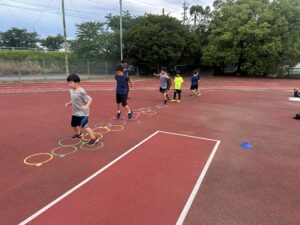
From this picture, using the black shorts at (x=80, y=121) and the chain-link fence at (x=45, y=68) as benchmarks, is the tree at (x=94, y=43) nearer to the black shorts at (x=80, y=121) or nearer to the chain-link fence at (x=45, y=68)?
the chain-link fence at (x=45, y=68)

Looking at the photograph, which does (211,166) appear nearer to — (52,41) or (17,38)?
(17,38)

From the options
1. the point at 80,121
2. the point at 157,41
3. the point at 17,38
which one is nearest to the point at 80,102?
the point at 80,121

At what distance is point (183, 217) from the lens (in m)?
3.23

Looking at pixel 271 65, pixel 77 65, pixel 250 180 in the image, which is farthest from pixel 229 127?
pixel 271 65

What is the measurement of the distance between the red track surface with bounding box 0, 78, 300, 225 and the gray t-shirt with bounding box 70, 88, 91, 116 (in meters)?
0.96

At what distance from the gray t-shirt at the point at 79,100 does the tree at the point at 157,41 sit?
24.4m

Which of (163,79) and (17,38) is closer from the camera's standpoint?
(163,79)

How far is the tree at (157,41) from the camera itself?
A: 29.2m

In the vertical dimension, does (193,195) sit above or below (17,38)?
below

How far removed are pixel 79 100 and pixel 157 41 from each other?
2490 centimetres

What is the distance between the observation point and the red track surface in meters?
3.42

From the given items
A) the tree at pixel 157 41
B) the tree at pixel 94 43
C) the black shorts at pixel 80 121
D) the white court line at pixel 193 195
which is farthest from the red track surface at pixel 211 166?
the tree at pixel 94 43

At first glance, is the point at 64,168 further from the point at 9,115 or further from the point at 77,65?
the point at 77,65

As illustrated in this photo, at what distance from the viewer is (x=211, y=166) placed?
4789 millimetres
